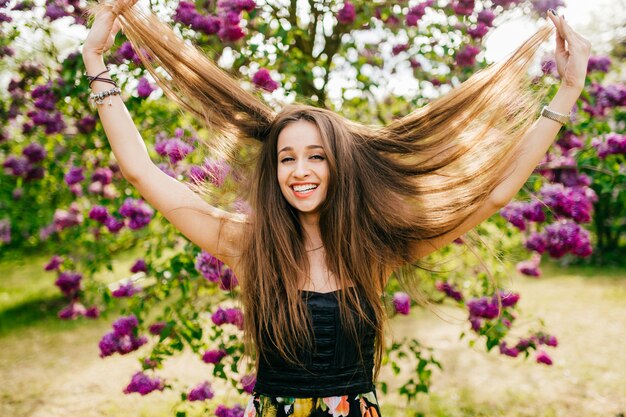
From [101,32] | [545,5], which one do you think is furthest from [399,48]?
[101,32]

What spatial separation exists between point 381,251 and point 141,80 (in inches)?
52.6

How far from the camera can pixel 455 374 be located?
5.57 metres

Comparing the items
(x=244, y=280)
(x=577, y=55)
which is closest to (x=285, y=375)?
(x=244, y=280)

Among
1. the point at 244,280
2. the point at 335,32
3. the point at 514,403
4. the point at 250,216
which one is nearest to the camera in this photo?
the point at 244,280

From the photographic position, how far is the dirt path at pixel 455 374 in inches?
191

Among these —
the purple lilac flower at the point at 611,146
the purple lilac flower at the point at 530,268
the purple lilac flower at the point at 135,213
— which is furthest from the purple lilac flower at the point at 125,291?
the purple lilac flower at the point at 611,146

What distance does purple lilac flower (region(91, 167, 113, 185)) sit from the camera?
10.5 ft

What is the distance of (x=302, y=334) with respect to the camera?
190 cm

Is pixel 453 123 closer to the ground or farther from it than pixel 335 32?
Answer: closer to the ground

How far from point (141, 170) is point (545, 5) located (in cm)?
218

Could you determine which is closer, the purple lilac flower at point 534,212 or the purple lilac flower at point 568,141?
the purple lilac flower at point 534,212

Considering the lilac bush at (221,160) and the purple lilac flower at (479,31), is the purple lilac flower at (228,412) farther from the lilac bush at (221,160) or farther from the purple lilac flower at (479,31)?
the purple lilac flower at (479,31)

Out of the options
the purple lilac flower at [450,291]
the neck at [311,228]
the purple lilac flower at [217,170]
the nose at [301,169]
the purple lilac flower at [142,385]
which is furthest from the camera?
the purple lilac flower at [450,291]

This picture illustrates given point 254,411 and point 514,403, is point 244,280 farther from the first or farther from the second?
point 514,403
